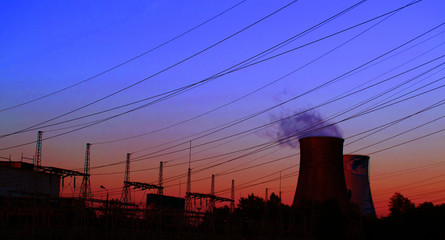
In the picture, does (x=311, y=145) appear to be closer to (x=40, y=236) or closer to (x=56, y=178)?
(x=40, y=236)

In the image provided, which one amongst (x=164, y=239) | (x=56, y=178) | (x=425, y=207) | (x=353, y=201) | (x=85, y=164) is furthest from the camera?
(x=56, y=178)

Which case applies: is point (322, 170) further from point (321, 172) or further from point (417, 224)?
point (417, 224)

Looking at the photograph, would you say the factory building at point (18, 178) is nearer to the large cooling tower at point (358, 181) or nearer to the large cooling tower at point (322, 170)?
the large cooling tower at point (322, 170)

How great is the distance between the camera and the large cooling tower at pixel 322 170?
3759 cm

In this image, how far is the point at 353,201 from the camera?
45781mm

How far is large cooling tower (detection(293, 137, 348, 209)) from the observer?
3759 centimetres

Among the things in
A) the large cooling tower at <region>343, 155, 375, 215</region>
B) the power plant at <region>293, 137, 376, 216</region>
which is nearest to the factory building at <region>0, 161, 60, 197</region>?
the power plant at <region>293, 137, 376, 216</region>

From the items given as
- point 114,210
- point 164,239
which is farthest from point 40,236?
point 164,239

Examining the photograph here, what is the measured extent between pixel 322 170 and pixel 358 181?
32.6 feet

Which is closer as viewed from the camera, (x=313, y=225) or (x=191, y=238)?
(x=191, y=238)

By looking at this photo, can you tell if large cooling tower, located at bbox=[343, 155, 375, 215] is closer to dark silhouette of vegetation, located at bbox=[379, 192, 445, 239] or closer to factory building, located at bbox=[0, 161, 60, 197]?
dark silhouette of vegetation, located at bbox=[379, 192, 445, 239]

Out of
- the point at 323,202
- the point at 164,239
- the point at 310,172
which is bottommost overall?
the point at 164,239

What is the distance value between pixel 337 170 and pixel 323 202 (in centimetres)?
341

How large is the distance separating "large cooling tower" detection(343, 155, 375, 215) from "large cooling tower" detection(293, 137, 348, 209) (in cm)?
690
